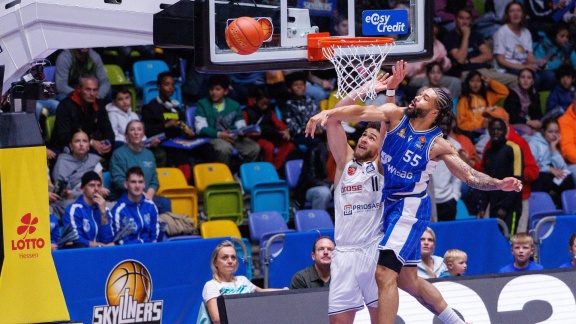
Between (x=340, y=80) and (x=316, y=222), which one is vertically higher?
(x=340, y=80)

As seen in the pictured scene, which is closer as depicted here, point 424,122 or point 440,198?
point 424,122

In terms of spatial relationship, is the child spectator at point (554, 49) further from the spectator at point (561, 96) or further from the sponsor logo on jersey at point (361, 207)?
the sponsor logo on jersey at point (361, 207)

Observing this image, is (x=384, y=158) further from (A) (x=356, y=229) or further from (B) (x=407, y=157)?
(A) (x=356, y=229)

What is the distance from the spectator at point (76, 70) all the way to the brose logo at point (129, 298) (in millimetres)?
3232

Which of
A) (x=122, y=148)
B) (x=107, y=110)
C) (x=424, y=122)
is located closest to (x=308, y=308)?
(x=424, y=122)

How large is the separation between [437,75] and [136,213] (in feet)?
16.4

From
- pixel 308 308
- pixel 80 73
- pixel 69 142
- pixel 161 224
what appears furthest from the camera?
pixel 80 73

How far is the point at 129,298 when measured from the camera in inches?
360

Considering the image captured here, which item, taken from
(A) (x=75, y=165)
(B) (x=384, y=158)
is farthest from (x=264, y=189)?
(B) (x=384, y=158)

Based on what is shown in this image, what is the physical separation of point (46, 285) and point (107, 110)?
14.2 ft

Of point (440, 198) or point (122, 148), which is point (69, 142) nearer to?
point (122, 148)

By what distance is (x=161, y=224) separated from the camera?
10398 millimetres

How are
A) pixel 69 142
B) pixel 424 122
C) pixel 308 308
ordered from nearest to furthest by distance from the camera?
pixel 424 122, pixel 308 308, pixel 69 142

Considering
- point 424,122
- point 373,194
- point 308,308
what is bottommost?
point 308,308
